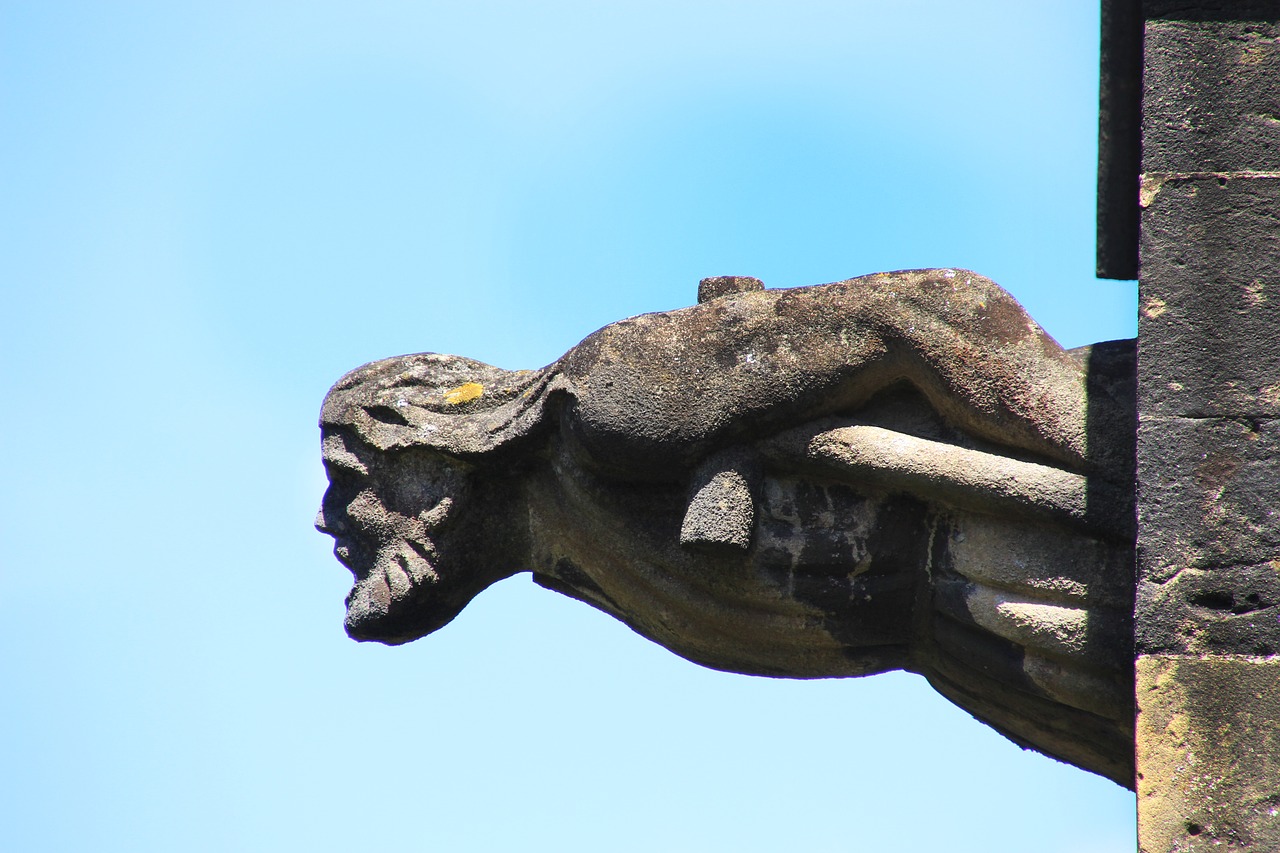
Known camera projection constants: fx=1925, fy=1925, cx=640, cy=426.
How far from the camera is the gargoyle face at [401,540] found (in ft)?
15.4

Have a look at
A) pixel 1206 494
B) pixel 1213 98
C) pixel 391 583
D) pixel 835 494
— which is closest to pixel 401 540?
pixel 391 583

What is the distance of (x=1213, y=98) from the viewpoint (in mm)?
3916

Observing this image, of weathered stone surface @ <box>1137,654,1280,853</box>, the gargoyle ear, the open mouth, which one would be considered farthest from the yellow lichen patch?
weathered stone surface @ <box>1137,654,1280,853</box>

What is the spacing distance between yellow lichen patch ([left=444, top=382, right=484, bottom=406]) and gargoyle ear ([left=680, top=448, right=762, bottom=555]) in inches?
28.9

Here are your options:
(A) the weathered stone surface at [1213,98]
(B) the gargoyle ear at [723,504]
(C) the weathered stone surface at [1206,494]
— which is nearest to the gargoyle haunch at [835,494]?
(B) the gargoyle ear at [723,504]

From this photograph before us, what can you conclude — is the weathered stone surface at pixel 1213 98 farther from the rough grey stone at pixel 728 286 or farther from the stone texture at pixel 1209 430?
the rough grey stone at pixel 728 286

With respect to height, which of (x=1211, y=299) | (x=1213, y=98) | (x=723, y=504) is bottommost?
(x=723, y=504)

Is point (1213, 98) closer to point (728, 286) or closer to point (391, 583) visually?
point (728, 286)

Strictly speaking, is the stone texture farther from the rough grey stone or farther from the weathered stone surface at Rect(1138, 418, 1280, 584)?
the rough grey stone

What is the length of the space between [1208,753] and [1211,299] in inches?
34.8

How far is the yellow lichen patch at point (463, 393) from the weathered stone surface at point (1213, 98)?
5.70 feet

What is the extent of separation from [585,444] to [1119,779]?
1413mm

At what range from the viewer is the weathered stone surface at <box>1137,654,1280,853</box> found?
3477 millimetres

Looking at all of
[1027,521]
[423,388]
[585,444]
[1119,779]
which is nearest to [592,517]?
[585,444]
